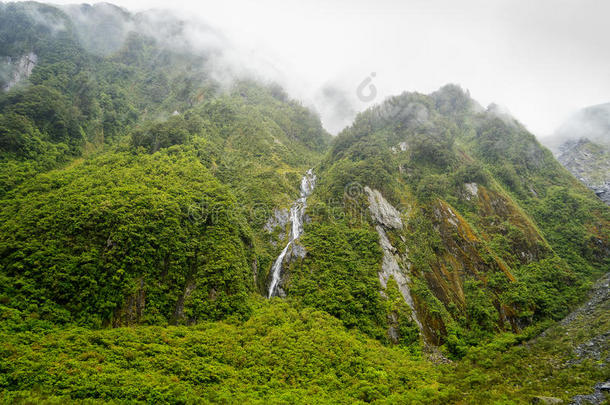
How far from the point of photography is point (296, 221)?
4412cm

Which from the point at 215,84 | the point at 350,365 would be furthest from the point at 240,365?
the point at 215,84

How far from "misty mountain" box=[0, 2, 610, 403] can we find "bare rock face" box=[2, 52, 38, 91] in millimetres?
330

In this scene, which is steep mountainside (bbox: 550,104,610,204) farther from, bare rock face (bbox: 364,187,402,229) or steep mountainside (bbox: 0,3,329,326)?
steep mountainside (bbox: 0,3,329,326)

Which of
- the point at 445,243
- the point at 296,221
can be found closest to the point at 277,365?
the point at 296,221

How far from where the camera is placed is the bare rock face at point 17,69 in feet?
181

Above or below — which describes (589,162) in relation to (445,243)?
above

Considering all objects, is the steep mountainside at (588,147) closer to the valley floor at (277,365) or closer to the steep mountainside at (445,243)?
the steep mountainside at (445,243)

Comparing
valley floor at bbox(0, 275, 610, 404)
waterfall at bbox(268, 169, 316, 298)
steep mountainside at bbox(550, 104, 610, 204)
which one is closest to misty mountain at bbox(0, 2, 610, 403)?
valley floor at bbox(0, 275, 610, 404)

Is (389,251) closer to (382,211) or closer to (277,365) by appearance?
(382,211)

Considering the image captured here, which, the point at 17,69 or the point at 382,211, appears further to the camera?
the point at 17,69

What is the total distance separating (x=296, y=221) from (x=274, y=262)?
30.4ft

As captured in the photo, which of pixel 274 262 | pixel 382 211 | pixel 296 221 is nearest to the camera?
A: pixel 274 262

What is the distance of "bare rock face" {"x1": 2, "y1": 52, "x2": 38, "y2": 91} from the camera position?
181ft

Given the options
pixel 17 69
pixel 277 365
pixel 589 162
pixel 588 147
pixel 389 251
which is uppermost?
pixel 17 69
